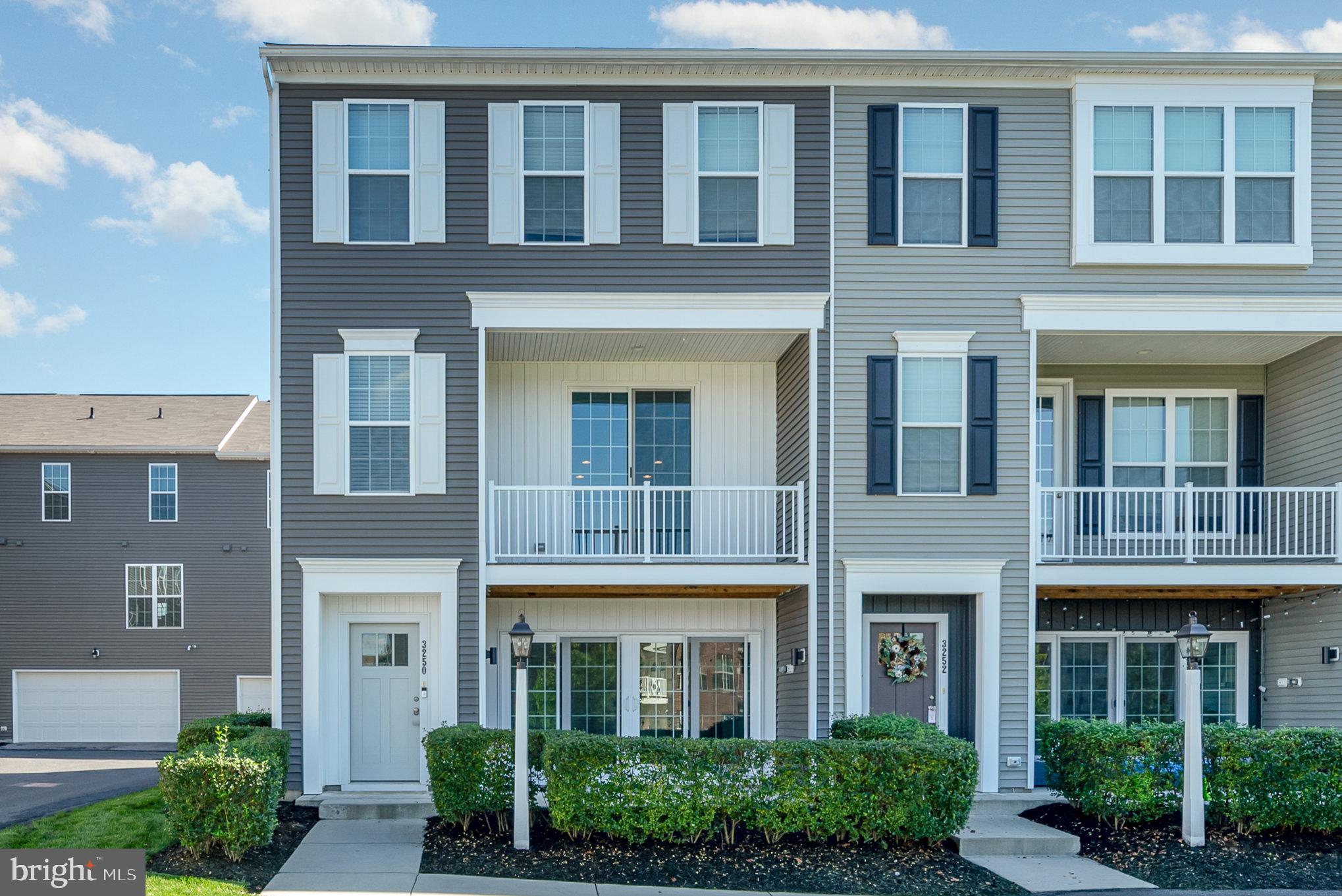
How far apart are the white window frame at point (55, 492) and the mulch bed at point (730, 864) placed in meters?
19.3

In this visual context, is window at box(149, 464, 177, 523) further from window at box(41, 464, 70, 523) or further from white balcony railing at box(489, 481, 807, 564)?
white balcony railing at box(489, 481, 807, 564)

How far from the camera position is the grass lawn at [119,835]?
8.42 metres

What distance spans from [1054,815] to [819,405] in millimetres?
4901

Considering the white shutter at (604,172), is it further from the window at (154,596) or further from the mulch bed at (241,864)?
the window at (154,596)

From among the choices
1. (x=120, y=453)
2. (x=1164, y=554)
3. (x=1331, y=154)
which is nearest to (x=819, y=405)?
(x=1164, y=554)

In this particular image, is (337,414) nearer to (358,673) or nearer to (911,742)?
(358,673)

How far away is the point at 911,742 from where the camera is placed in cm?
986

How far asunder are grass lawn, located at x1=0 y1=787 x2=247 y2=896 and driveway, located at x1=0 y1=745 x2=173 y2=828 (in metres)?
1.36

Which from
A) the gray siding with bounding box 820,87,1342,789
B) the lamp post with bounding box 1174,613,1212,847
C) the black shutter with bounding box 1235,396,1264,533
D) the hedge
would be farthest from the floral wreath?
the hedge

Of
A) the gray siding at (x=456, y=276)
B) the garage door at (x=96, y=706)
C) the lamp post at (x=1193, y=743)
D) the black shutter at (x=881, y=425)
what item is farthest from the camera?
the garage door at (x=96, y=706)

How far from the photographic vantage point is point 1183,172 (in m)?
12.2

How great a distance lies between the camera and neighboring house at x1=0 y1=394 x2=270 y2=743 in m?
24.7

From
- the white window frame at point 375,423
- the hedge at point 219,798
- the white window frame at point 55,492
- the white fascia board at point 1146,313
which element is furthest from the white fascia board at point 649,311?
the white window frame at point 55,492

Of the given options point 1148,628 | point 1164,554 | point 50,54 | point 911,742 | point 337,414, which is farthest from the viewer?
point 50,54
